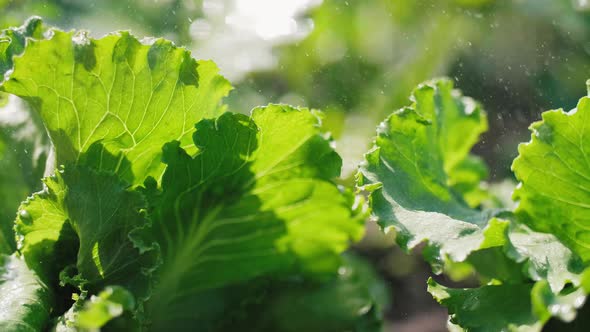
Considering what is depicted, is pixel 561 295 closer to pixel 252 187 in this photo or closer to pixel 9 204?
pixel 252 187

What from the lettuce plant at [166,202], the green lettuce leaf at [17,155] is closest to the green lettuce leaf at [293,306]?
the lettuce plant at [166,202]

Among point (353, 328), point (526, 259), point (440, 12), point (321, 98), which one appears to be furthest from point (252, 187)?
point (440, 12)

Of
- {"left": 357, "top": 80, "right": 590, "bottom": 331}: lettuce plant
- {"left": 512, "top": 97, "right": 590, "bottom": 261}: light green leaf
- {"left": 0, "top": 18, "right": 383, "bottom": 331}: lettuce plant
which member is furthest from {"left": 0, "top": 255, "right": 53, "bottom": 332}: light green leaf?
{"left": 512, "top": 97, "right": 590, "bottom": 261}: light green leaf

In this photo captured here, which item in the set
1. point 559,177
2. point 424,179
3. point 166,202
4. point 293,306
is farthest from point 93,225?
point 559,177

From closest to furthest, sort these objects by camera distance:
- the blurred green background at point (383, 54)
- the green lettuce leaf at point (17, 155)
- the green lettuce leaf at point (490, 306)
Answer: the green lettuce leaf at point (490, 306) → the green lettuce leaf at point (17, 155) → the blurred green background at point (383, 54)

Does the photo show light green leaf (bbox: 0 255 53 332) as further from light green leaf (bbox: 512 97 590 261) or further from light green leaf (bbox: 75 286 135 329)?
light green leaf (bbox: 512 97 590 261)

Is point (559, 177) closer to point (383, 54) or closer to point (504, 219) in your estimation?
point (504, 219)

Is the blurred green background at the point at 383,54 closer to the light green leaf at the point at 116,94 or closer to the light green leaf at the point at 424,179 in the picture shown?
the light green leaf at the point at 424,179
